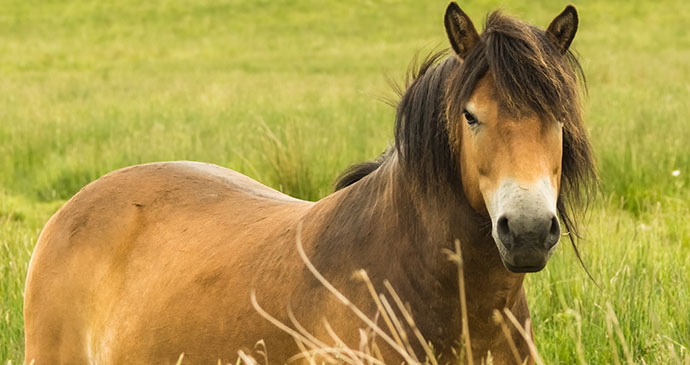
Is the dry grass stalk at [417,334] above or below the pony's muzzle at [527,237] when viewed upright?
below

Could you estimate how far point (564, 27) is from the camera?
105 inches

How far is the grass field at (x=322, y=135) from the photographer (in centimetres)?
405

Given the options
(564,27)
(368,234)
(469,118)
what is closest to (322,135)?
(368,234)

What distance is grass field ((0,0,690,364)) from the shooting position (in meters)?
4.05

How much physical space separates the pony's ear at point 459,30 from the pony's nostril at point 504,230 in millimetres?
628

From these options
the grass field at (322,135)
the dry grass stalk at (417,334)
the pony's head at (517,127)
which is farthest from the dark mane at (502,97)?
the dry grass stalk at (417,334)

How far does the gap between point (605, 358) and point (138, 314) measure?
1.99 meters

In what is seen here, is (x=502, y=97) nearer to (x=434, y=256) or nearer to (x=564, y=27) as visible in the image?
(x=564, y=27)

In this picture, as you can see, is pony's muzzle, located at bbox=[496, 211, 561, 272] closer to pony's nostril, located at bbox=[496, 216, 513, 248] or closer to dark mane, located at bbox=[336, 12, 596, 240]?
pony's nostril, located at bbox=[496, 216, 513, 248]

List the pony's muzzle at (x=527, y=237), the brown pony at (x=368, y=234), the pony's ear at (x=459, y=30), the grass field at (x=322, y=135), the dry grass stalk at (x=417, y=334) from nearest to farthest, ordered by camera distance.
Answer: the pony's muzzle at (x=527, y=237), the dry grass stalk at (x=417, y=334), the brown pony at (x=368, y=234), the pony's ear at (x=459, y=30), the grass field at (x=322, y=135)

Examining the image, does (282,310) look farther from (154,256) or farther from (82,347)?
(82,347)

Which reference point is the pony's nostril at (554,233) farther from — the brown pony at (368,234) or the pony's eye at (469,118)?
the pony's eye at (469,118)

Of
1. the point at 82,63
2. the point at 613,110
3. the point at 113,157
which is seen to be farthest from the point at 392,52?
the point at 113,157

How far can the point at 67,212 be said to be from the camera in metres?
3.72
